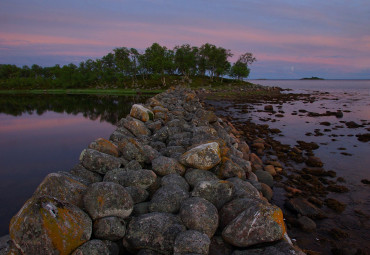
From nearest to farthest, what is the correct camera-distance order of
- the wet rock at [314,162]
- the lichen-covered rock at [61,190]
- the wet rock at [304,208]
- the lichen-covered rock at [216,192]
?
1. the lichen-covered rock at [61,190]
2. the lichen-covered rock at [216,192]
3. the wet rock at [304,208]
4. the wet rock at [314,162]

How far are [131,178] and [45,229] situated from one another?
2.31 m

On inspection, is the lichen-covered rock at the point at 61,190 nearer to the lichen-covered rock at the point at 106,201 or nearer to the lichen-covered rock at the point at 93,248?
the lichen-covered rock at the point at 106,201

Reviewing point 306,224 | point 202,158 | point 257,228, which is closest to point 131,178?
point 202,158

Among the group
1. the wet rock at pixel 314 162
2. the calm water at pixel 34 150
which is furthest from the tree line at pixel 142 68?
the wet rock at pixel 314 162

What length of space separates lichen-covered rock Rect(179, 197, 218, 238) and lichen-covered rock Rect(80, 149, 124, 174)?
264cm

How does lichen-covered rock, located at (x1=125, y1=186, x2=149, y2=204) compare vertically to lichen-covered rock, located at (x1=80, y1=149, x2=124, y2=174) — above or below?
below

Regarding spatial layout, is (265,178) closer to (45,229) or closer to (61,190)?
(61,190)

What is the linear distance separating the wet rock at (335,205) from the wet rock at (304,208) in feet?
2.32

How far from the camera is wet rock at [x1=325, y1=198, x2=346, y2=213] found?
7.64 meters

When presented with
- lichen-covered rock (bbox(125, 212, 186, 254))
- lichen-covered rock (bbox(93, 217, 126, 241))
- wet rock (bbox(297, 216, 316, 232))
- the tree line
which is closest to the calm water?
lichen-covered rock (bbox(93, 217, 126, 241))

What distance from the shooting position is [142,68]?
91938 millimetres

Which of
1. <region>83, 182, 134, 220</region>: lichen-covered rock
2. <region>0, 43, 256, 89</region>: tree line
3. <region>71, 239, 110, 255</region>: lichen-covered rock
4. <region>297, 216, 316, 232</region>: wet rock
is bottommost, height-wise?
<region>297, 216, 316, 232</region>: wet rock

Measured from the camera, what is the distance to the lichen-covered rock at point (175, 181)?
218 inches

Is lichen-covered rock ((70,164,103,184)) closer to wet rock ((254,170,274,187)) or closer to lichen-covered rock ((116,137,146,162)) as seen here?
lichen-covered rock ((116,137,146,162))
